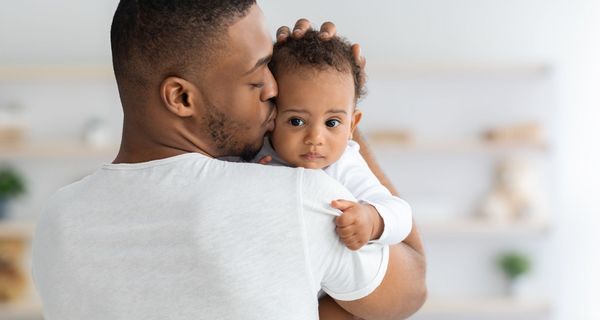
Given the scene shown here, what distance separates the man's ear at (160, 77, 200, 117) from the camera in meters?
1.06

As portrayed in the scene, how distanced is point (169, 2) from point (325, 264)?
0.38m

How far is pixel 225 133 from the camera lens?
1097 mm

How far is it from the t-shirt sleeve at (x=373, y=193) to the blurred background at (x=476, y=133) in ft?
10.8

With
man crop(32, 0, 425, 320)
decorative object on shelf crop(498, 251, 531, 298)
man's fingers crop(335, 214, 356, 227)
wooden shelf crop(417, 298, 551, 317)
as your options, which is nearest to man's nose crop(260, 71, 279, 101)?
man crop(32, 0, 425, 320)

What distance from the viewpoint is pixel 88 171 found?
15.9 feet

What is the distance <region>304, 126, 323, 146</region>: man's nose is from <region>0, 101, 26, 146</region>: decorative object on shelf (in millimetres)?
3882

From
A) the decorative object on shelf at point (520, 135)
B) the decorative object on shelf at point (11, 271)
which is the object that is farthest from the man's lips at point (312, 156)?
the decorative object on shelf at point (11, 271)

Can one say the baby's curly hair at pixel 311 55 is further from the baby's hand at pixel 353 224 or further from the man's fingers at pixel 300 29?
the baby's hand at pixel 353 224

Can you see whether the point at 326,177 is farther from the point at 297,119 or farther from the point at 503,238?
the point at 503,238

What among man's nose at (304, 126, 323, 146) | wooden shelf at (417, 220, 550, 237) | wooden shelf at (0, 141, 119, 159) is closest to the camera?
man's nose at (304, 126, 323, 146)

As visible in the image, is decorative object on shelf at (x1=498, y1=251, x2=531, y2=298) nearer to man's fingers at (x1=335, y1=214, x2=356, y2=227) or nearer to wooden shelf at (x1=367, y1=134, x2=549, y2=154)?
wooden shelf at (x1=367, y1=134, x2=549, y2=154)

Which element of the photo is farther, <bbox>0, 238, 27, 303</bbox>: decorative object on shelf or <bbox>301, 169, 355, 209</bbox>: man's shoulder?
<bbox>0, 238, 27, 303</bbox>: decorative object on shelf

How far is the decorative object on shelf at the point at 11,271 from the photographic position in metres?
4.62

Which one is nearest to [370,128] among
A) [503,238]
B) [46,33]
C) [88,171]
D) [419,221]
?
[419,221]
